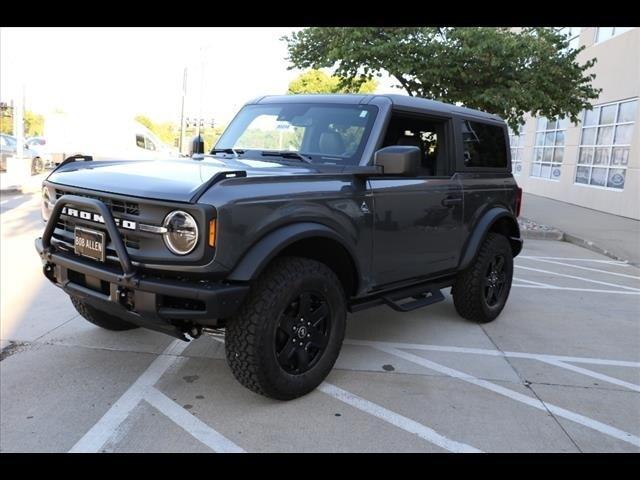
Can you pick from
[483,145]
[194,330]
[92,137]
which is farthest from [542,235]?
[92,137]

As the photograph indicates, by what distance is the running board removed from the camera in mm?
4051

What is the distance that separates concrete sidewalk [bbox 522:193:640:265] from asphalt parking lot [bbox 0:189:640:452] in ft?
18.7

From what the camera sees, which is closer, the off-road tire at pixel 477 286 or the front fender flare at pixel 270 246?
the front fender flare at pixel 270 246

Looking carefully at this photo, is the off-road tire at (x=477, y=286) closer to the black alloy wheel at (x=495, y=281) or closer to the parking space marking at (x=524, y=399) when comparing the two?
the black alloy wheel at (x=495, y=281)

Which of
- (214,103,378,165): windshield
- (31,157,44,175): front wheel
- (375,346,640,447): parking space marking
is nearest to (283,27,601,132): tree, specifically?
(214,103,378,165): windshield

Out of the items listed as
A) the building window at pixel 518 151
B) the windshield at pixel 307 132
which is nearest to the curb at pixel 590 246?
the windshield at pixel 307 132

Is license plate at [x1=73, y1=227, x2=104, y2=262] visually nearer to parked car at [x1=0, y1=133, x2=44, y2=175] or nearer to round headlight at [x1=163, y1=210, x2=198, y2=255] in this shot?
round headlight at [x1=163, y1=210, x2=198, y2=255]

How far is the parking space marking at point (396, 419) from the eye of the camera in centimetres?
303

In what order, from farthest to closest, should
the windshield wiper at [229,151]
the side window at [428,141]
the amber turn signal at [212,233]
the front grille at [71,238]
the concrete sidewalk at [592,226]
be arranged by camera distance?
the concrete sidewalk at [592,226]
the side window at [428,141]
the windshield wiper at [229,151]
the front grille at [71,238]
the amber turn signal at [212,233]

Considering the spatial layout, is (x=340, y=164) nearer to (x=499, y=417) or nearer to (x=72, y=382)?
(x=499, y=417)

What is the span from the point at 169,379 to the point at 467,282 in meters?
2.72

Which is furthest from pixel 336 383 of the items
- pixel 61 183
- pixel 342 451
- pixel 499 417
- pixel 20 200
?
pixel 20 200

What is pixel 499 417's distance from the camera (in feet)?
11.1

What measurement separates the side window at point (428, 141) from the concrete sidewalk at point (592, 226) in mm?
6491
